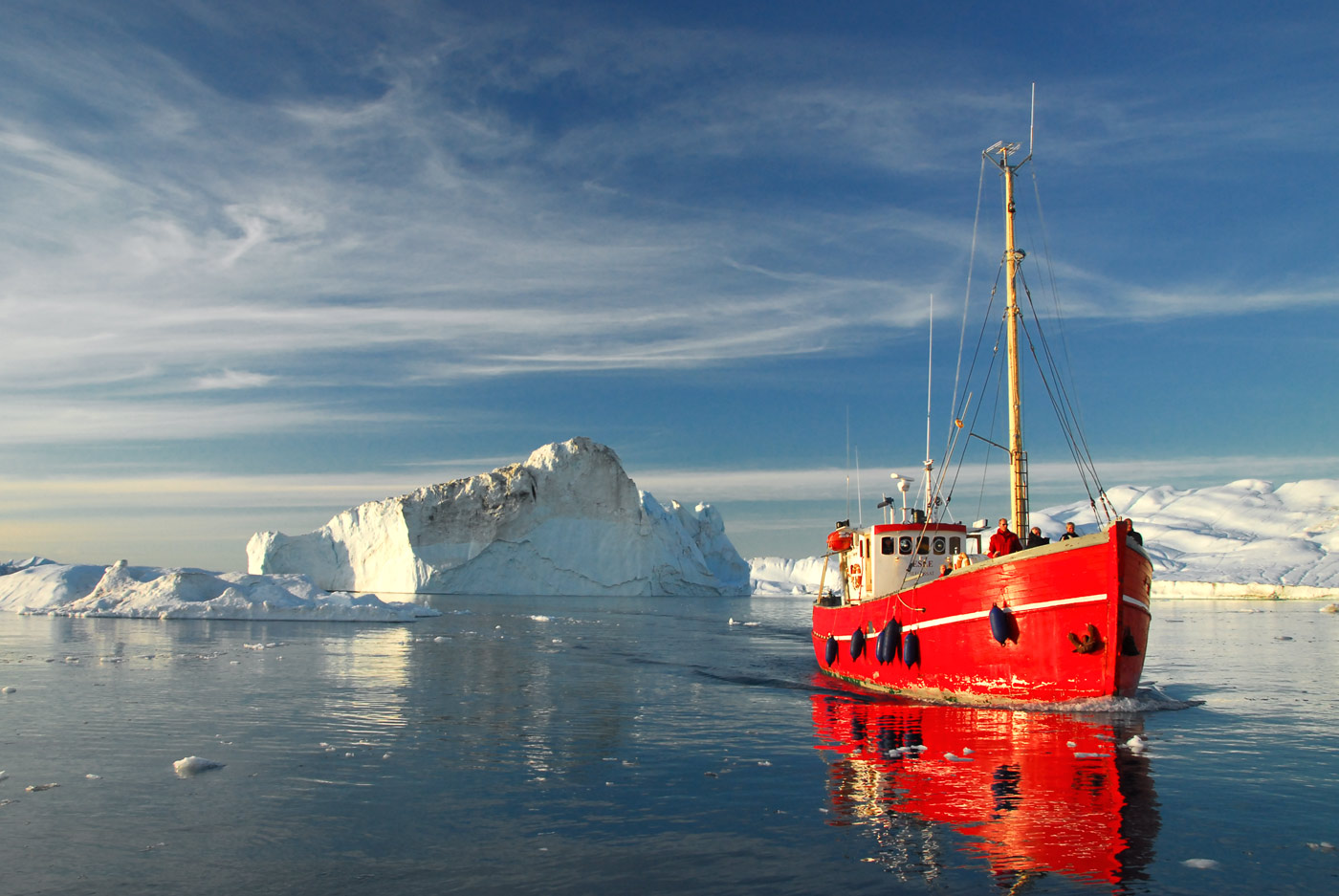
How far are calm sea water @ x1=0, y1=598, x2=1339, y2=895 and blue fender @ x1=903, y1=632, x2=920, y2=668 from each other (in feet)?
2.82

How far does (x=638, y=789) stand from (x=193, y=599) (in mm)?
39483

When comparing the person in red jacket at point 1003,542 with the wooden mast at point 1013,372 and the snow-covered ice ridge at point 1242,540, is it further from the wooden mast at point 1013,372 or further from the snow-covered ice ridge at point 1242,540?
the snow-covered ice ridge at point 1242,540

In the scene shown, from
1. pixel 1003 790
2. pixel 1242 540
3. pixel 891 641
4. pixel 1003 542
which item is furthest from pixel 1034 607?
pixel 1242 540

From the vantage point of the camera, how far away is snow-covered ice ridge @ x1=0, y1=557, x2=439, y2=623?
131ft

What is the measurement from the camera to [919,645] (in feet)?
53.4

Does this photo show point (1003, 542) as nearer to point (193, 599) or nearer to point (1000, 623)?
A: point (1000, 623)

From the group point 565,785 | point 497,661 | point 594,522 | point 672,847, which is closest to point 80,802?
point 565,785

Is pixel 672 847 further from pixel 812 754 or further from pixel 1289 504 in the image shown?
pixel 1289 504

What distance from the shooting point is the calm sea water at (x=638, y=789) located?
660 cm

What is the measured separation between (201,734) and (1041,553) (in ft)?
40.3

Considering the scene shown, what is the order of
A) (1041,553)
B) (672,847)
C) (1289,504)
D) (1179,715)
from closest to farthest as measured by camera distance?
(672,847) < (1041,553) < (1179,715) < (1289,504)


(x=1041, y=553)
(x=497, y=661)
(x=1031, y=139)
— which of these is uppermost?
(x=1031, y=139)

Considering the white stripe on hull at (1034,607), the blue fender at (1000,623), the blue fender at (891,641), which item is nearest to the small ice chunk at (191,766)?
the blue fender at (1000,623)

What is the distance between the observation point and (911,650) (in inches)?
642
